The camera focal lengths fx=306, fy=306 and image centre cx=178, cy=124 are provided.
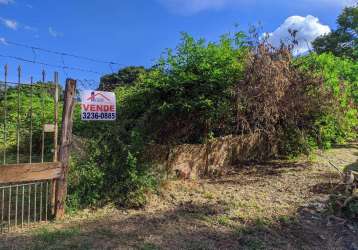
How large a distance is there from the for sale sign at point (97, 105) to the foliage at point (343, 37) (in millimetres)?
20743

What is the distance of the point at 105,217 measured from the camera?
434 centimetres

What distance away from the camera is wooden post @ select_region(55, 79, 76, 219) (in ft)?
14.0

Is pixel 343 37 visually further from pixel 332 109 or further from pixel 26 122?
pixel 26 122

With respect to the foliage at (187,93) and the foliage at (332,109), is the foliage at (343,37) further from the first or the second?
the foliage at (187,93)

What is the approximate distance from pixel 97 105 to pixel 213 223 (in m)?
2.54

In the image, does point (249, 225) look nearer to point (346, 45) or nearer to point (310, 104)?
point (310, 104)

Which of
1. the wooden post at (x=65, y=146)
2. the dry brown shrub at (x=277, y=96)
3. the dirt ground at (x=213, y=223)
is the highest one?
the dry brown shrub at (x=277, y=96)

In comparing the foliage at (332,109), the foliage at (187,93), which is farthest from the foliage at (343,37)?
the foliage at (187,93)

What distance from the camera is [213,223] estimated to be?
4207 mm

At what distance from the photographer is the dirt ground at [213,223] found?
356 centimetres

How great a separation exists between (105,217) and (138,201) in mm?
626

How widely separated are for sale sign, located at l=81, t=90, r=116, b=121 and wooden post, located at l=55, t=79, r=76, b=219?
376mm

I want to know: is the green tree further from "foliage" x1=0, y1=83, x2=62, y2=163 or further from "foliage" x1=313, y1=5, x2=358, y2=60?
"foliage" x1=313, y1=5, x2=358, y2=60

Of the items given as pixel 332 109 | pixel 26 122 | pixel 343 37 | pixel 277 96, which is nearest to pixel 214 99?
pixel 277 96
